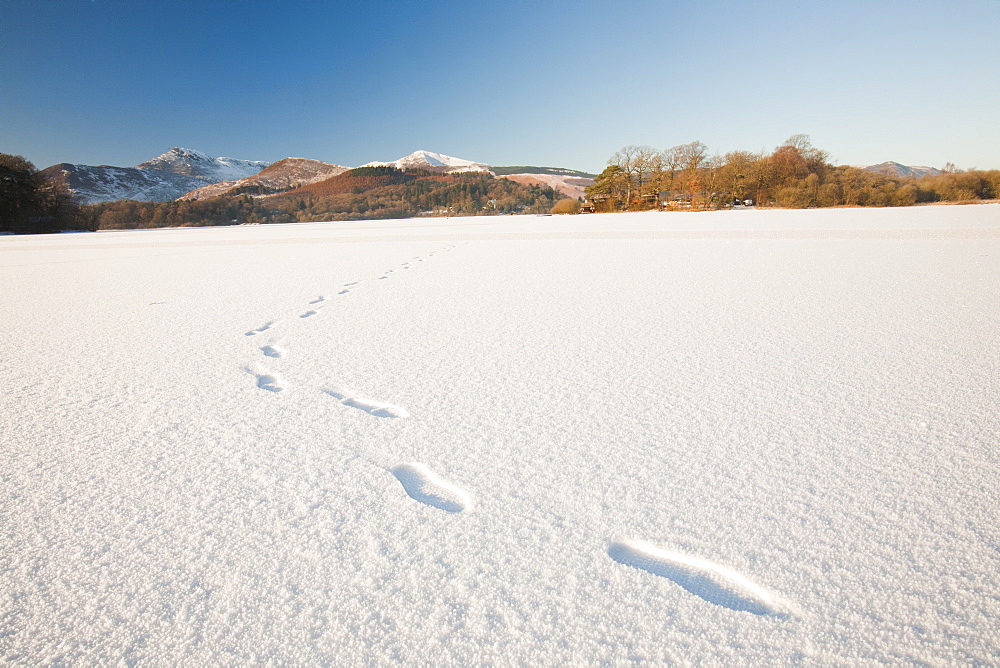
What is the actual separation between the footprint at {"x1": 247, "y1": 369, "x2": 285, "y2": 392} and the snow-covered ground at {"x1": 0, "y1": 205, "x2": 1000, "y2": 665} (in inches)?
0.6

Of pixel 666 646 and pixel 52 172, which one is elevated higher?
pixel 52 172

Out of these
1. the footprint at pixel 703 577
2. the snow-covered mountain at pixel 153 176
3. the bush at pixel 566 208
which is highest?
the snow-covered mountain at pixel 153 176

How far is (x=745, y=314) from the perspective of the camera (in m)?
2.56

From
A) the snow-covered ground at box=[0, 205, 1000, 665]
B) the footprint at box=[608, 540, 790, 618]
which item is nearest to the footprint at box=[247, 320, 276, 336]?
A: the snow-covered ground at box=[0, 205, 1000, 665]

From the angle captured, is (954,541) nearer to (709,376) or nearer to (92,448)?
(709,376)

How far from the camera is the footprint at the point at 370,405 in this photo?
1398mm

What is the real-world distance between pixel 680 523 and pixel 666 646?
280 millimetres

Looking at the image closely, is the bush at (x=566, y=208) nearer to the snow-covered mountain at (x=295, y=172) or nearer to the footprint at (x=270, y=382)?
the footprint at (x=270, y=382)

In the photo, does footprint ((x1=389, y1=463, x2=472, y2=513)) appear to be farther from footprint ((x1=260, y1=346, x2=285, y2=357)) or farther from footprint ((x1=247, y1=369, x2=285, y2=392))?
footprint ((x1=260, y1=346, x2=285, y2=357))

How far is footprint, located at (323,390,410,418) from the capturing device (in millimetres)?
1398

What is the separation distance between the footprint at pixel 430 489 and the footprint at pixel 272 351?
1260 millimetres

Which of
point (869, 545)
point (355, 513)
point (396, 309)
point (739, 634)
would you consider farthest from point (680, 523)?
point (396, 309)

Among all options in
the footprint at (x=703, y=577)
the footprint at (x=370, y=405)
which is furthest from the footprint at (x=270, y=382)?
the footprint at (x=703, y=577)

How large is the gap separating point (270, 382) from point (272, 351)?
1.51ft
